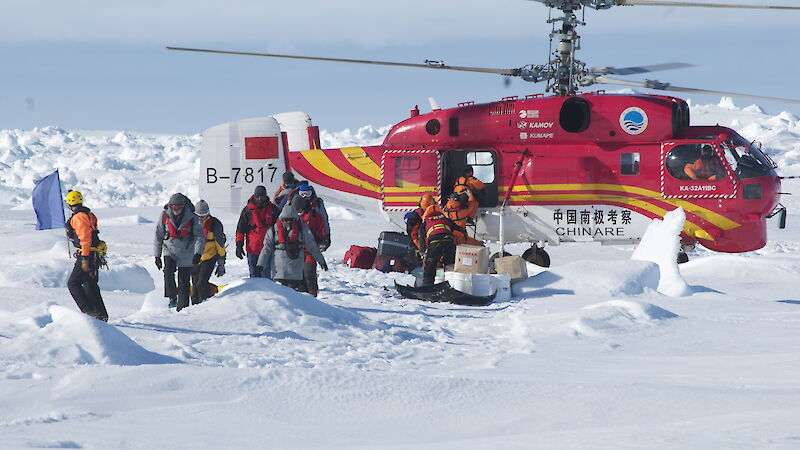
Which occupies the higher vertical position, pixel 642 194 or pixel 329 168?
pixel 329 168

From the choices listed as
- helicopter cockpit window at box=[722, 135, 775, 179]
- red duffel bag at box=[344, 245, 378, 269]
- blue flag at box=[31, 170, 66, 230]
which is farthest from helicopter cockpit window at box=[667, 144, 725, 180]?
blue flag at box=[31, 170, 66, 230]

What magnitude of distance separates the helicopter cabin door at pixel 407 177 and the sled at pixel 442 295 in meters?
2.98

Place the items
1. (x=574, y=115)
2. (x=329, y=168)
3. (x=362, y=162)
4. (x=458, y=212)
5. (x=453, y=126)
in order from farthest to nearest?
(x=329, y=168) < (x=362, y=162) < (x=453, y=126) < (x=574, y=115) < (x=458, y=212)

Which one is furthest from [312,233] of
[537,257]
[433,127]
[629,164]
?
[629,164]

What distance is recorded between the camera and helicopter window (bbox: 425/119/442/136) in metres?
12.7

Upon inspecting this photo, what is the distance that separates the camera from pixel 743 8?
964cm

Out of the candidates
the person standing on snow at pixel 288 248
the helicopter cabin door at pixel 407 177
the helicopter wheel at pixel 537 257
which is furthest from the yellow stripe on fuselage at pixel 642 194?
the person standing on snow at pixel 288 248

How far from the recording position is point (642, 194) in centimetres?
1227

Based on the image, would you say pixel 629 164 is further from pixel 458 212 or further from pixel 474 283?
pixel 474 283

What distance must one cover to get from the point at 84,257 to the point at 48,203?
10.8 m

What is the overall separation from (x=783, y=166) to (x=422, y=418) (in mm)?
71676

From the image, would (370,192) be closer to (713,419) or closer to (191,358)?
(191,358)

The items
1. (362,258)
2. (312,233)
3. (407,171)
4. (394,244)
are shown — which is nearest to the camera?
(312,233)

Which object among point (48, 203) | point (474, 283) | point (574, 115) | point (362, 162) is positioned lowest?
point (474, 283)
